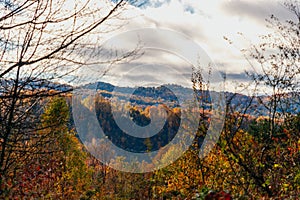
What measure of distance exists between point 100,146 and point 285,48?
27104mm

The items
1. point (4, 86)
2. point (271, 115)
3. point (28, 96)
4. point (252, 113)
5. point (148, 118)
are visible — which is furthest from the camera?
point (148, 118)

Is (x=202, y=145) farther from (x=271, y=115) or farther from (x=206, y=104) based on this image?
(x=271, y=115)

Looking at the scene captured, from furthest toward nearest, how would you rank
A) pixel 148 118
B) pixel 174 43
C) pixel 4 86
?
pixel 148 118, pixel 174 43, pixel 4 86

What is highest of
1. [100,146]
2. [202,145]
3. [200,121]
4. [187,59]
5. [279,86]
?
[187,59]

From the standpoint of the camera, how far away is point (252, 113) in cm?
781

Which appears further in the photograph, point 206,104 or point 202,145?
point 202,145

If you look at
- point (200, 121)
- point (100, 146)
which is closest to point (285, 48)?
point (200, 121)

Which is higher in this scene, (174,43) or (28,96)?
(174,43)

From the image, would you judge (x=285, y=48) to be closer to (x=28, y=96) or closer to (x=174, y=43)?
(x=174, y=43)

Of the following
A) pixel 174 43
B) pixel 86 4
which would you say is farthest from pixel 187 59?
pixel 86 4

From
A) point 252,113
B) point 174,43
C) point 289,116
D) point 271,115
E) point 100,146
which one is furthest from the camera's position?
point 100,146

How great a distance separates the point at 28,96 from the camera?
313cm

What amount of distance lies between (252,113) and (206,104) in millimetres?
977

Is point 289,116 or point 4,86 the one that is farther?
point 289,116
